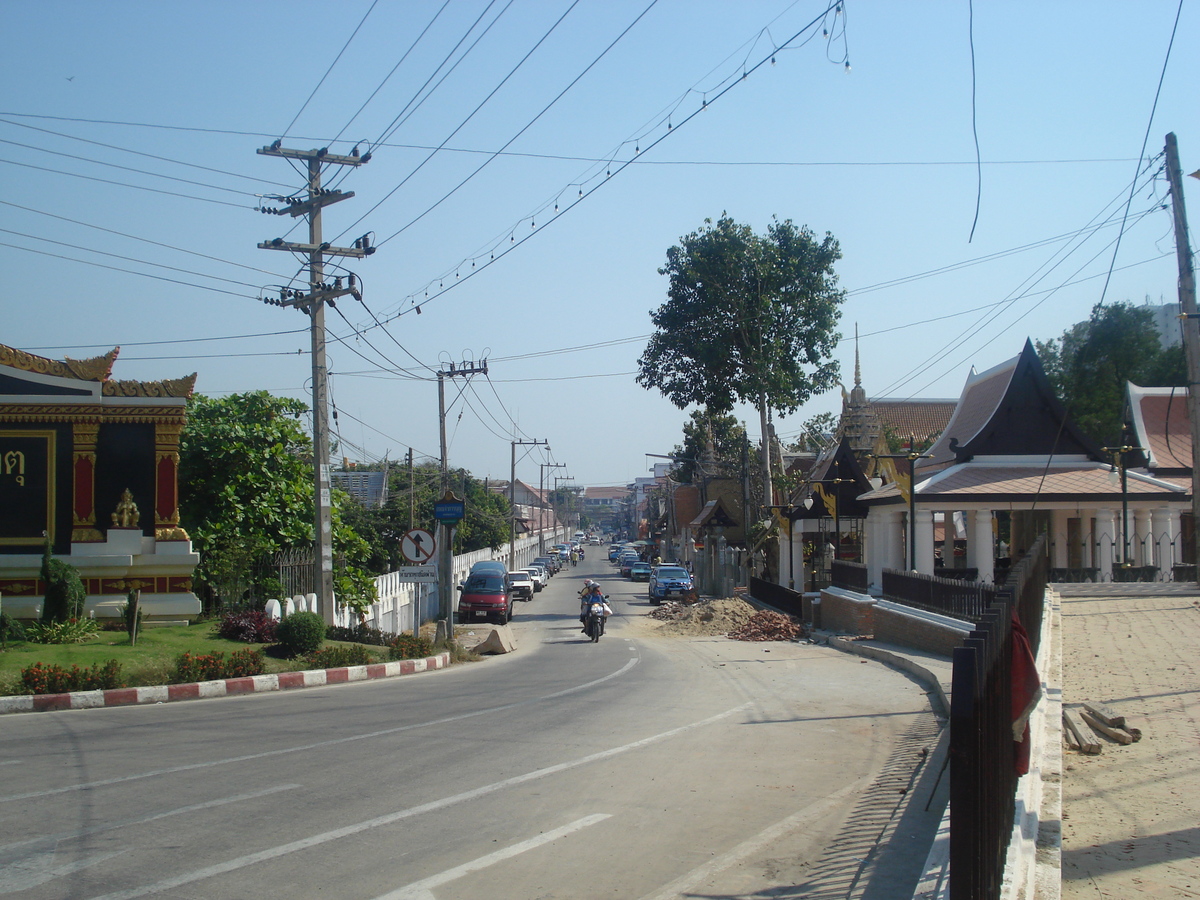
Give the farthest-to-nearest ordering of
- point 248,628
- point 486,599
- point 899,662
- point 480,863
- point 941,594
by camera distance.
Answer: point 486,599, point 248,628, point 941,594, point 899,662, point 480,863

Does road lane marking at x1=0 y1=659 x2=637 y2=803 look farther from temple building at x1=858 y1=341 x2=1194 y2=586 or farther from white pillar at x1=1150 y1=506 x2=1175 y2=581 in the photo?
white pillar at x1=1150 y1=506 x2=1175 y2=581

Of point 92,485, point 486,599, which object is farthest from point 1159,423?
point 92,485

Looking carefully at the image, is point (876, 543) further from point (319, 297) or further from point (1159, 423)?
point (319, 297)

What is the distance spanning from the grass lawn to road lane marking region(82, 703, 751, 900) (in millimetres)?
8203

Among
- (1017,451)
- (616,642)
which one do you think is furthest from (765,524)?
(616,642)

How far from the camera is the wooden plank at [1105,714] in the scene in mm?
8984

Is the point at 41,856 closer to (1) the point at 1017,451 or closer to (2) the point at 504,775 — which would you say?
(2) the point at 504,775

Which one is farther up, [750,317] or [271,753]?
[750,317]

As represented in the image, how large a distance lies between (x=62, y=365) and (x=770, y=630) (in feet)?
61.1

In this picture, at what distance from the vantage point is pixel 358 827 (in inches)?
267

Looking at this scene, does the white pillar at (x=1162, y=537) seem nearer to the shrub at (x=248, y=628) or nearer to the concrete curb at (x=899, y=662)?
the concrete curb at (x=899, y=662)

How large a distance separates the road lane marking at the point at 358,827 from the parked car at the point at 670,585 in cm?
3540

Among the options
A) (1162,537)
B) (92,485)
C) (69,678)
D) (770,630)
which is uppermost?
(92,485)

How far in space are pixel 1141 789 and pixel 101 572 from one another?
58.3 ft
